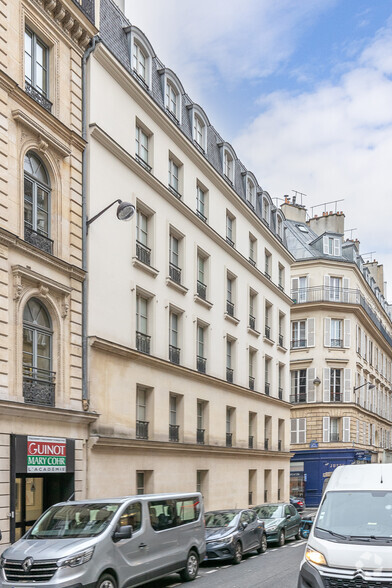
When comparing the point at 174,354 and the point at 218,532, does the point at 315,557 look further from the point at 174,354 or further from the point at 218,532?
the point at 174,354

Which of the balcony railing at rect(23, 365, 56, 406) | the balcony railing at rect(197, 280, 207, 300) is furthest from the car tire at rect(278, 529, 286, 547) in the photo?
→ the balcony railing at rect(197, 280, 207, 300)

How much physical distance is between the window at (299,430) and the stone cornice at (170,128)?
55.1 feet

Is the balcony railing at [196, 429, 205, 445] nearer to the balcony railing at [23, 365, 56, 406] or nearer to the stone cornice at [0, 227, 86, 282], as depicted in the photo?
the stone cornice at [0, 227, 86, 282]

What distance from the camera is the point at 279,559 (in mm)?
18781

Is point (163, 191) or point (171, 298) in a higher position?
point (163, 191)

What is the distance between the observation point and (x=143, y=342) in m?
23.3

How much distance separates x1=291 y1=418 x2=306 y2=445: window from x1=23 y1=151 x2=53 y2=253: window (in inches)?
1312

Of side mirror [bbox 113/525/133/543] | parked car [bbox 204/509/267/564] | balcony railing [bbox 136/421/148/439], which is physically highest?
balcony railing [bbox 136/421/148/439]

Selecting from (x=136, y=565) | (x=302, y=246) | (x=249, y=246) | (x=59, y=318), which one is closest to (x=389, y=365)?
(x=302, y=246)

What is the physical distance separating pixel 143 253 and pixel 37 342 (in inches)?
262

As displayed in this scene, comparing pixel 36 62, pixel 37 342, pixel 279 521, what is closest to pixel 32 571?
pixel 37 342

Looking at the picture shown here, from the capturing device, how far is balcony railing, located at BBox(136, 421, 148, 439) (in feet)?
74.4

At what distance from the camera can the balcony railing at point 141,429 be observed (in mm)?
22688

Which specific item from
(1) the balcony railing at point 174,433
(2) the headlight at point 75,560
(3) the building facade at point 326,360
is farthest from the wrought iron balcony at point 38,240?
(3) the building facade at point 326,360
